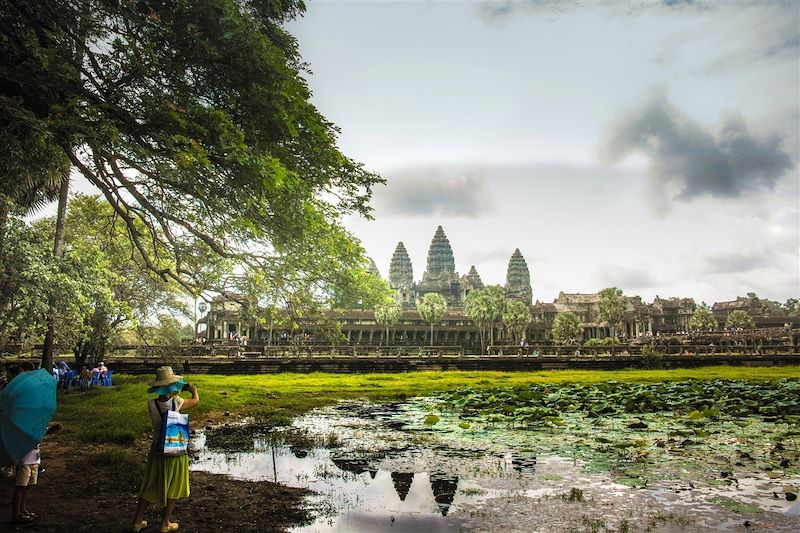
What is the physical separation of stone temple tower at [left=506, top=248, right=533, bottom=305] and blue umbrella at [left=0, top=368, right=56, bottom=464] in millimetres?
131599

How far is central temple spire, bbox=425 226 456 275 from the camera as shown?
479ft

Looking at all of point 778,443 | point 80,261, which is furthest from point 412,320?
point 778,443

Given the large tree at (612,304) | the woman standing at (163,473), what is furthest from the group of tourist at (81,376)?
the large tree at (612,304)

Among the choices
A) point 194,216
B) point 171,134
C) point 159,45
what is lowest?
point 194,216

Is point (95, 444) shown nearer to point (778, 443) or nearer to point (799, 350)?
point (778, 443)

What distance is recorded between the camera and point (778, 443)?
9211 mm

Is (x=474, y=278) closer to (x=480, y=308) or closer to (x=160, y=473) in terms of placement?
(x=480, y=308)

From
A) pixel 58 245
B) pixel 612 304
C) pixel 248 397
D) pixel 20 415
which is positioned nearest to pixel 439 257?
pixel 612 304

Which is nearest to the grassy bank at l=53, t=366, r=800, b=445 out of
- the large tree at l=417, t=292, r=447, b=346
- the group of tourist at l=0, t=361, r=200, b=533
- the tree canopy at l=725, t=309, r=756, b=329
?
the group of tourist at l=0, t=361, r=200, b=533

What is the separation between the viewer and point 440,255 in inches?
5817

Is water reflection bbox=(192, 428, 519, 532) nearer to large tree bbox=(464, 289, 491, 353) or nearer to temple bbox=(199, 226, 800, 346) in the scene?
temple bbox=(199, 226, 800, 346)

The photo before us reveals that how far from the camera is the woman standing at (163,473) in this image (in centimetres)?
554

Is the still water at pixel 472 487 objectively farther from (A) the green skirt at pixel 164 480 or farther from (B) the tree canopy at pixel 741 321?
(B) the tree canopy at pixel 741 321

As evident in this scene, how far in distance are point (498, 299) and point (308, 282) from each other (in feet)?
222
